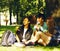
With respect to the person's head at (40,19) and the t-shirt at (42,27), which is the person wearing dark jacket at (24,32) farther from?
the person's head at (40,19)

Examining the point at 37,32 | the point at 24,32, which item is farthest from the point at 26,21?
the point at 37,32

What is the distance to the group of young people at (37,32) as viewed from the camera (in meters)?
6.25

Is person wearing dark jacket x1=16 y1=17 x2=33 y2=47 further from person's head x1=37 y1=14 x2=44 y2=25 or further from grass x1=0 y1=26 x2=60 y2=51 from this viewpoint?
person's head x1=37 y1=14 x2=44 y2=25

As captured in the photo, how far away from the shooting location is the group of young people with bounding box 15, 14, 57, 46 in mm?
6246

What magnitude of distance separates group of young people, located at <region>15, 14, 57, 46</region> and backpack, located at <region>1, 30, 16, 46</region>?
0.14m

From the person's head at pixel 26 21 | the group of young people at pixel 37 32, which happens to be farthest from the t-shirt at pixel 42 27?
the person's head at pixel 26 21

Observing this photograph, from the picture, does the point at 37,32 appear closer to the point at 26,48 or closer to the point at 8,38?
the point at 26,48

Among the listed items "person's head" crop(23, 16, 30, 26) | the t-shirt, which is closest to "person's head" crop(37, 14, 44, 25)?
the t-shirt

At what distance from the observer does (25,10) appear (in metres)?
6.30

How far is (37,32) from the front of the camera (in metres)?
6.28

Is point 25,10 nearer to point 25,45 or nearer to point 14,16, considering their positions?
point 14,16

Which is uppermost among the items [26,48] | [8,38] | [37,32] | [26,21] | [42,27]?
[26,21]

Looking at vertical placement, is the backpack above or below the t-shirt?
below

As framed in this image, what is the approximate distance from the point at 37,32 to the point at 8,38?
2.72 feet
